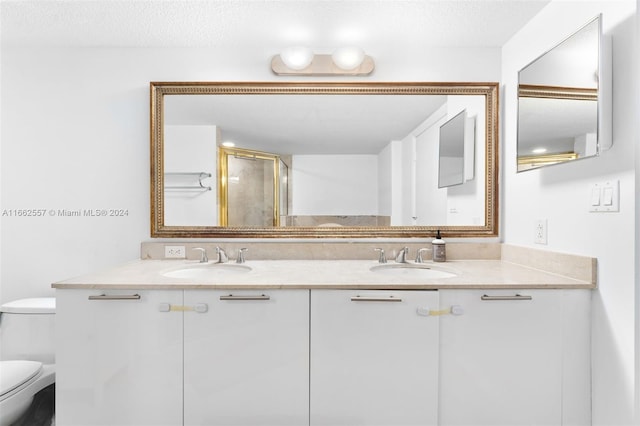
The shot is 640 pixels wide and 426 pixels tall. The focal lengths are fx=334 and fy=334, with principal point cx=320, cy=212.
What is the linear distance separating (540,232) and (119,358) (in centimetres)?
195

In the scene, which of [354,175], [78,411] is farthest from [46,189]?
[354,175]

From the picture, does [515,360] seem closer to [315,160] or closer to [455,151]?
[455,151]

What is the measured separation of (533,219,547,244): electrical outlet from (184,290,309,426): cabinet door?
3.85ft

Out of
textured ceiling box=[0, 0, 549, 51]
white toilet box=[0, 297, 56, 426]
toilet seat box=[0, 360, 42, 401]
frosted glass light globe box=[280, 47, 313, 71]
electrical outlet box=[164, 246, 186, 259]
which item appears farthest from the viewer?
electrical outlet box=[164, 246, 186, 259]

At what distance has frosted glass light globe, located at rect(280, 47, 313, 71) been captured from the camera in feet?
6.02

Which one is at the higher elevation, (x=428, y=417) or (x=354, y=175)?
(x=354, y=175)

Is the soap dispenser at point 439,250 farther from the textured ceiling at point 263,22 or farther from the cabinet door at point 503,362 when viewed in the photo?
the textured ceiling at point 263,22

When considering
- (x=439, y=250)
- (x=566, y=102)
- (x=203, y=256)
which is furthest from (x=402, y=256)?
(x=203, y=256)

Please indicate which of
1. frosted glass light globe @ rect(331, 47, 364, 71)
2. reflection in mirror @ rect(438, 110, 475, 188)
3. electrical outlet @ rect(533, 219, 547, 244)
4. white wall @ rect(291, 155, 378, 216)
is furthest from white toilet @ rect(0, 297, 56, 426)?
electrical outlet @ rect(533, 219, 547, 244)

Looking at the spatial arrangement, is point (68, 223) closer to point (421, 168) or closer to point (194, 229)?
point (194, 229)

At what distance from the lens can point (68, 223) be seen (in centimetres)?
196

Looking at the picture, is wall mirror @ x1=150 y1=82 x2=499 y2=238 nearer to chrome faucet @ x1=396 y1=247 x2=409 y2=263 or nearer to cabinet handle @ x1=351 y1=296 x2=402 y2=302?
chrome faucet @ x1=396 y1=247 x2=409 y2=263

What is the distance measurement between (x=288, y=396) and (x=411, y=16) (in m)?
1.83

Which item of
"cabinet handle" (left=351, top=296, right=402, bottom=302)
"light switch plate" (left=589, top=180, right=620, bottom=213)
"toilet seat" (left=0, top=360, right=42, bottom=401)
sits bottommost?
"toilet seat" (left=0, top=360, right=42, bottom=401)
